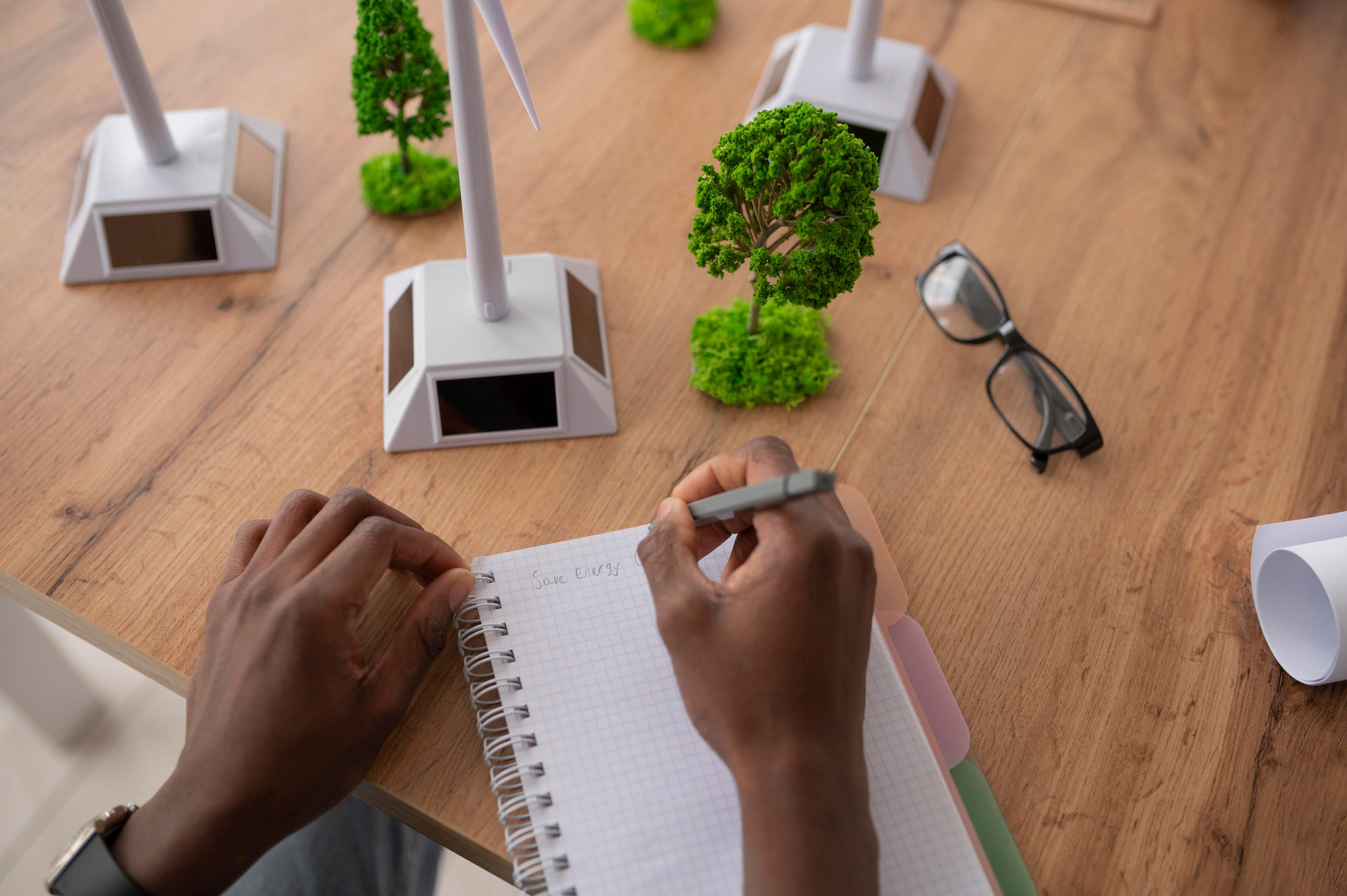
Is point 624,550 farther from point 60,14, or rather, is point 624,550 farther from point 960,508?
point 60,14

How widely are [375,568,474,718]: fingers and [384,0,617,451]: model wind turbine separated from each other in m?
0.18

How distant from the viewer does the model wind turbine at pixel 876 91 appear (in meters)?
1.07

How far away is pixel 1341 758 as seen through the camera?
2.53 feet

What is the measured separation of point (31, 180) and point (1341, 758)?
1.47 meters

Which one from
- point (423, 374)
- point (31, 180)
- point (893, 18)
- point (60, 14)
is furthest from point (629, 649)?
point (60, 14)

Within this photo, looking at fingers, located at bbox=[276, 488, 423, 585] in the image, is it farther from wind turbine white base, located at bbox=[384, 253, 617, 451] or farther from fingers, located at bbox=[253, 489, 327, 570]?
wind turbine white base, located at bbox=[384, 253, 617, 451]

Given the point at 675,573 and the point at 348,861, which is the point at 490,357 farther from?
the point at 348,861

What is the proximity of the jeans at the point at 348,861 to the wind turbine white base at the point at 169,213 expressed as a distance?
611mm

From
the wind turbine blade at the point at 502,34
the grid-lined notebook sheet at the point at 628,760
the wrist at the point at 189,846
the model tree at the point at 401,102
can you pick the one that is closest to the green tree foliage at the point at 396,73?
the model tree at the point at 401,102

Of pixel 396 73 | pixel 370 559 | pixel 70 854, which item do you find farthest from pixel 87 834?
pixel 396 73

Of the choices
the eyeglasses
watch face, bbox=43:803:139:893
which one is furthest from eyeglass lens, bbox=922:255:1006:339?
watch face, bbox=43:803:139:893

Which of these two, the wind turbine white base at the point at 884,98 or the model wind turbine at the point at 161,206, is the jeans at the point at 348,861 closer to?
the model wind turbine at the point at 161,206

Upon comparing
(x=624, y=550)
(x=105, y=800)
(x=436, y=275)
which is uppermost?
(x=436, y=275)

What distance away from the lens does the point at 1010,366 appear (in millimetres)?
978
